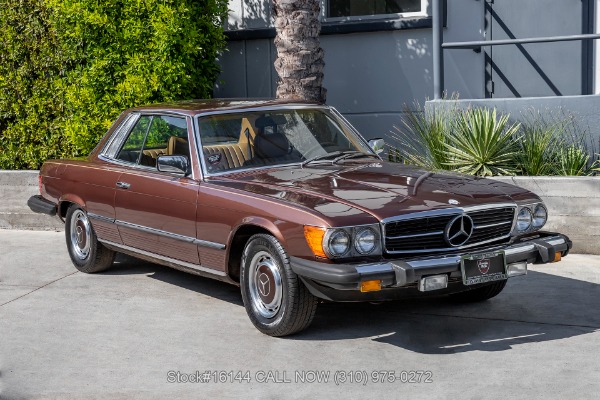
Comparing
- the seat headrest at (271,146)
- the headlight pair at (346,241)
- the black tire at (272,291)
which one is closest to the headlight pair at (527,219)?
the headlight pair at (346,241)

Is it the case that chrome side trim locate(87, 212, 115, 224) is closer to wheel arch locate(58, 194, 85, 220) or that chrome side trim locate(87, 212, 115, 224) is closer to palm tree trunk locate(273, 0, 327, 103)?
wheel arch locate(58, 194, 85, 220)

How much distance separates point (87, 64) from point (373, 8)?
11.7 ft

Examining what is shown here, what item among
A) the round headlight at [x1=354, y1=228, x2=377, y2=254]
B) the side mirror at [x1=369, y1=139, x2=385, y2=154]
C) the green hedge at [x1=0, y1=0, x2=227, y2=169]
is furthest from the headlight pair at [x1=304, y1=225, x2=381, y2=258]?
the green hedge at [x1=0, y1=0, x2=227, y2=169]

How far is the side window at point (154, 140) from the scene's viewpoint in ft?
25.5

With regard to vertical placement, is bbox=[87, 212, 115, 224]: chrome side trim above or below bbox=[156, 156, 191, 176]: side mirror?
below

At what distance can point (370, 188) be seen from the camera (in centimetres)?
670

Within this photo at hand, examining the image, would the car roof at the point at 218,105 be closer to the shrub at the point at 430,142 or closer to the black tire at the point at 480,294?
the black tire at the point at 480,294

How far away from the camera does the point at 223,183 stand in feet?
23.4

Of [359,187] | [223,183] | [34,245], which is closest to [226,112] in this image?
[223,183]

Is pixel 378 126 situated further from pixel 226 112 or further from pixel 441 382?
pixel 441 382

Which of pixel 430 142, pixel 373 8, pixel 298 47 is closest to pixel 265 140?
pixel 430 142

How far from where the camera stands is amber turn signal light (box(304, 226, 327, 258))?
613cm

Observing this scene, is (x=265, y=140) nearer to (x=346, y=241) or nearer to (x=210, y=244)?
(x=210, y=244)

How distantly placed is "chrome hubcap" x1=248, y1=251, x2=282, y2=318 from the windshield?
938mm
